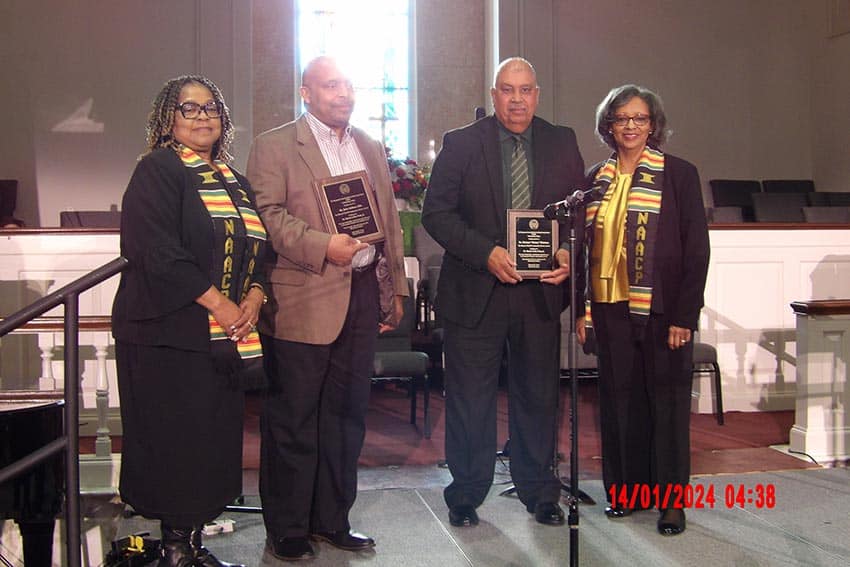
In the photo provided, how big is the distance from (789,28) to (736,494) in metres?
8.19

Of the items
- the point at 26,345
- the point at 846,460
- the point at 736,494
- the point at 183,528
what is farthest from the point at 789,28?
the point at 183,528

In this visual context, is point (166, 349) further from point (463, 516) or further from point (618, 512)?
point (618, 512)

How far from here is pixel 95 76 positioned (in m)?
9.09

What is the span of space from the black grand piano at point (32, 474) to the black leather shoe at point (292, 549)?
2.29 ft

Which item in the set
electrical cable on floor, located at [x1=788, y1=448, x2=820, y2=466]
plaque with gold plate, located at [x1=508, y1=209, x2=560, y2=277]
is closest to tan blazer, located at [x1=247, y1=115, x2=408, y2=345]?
plaque with gold plate, located at [x1=508, y1=209, x2=560, y2=277]

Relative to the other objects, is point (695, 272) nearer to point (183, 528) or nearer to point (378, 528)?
point (378, 528)

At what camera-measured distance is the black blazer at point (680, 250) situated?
3.23m

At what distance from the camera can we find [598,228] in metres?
3.32

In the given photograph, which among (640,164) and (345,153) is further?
(640,164)

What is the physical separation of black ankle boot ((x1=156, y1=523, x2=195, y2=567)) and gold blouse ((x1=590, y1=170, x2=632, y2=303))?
164cm

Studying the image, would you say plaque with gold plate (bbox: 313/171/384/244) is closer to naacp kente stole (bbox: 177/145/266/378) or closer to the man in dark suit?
naacp kente stole (bbox: 177/145/266/378)

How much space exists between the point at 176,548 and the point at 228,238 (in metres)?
0.86

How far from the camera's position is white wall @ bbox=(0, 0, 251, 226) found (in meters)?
9.01

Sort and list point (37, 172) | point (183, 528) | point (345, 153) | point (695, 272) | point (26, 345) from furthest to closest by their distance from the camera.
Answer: point (37, 172) < point (26, 345) < point (695, 272) < point (345, 153) < point (183, 528)
